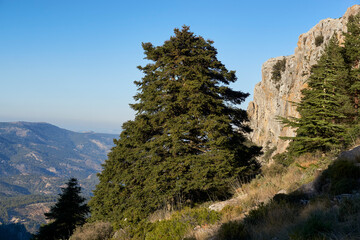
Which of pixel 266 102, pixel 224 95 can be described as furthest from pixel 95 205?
pixel 266 102

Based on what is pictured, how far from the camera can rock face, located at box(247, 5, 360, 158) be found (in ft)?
133

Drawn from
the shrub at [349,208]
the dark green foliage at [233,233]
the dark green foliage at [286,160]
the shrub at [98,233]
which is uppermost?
the shrub at [349,208]

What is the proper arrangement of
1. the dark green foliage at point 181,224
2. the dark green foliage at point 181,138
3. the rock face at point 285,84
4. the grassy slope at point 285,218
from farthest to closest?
the rock face at point 285,84, the dark green foliage at point 181,138, the dark green foliage at point 181,224, the grassy slope at point 285,218

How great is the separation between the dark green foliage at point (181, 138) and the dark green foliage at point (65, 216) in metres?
11.0

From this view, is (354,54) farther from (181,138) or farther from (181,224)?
(181,224)

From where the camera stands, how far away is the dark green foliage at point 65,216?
22.9 m

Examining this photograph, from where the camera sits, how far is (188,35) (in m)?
14.6

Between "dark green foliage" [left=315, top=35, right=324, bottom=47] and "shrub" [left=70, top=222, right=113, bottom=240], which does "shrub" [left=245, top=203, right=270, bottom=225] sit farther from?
"dark green foliage" [left=315, top=35, right=324, bottom=47]

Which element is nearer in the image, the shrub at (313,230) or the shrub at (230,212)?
the shrub at (313,230)

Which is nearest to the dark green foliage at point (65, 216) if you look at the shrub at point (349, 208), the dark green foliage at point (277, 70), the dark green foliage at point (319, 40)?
the shrub at point (349, 208)

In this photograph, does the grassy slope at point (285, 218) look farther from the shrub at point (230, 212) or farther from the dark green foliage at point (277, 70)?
the dark green foliage at point (277, 70)

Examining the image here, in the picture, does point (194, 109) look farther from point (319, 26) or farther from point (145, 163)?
point (319, 26)

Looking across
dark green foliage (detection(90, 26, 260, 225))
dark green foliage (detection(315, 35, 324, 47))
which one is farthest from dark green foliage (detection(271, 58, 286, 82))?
dark green foliage (detection(90, 26, 260, 225))

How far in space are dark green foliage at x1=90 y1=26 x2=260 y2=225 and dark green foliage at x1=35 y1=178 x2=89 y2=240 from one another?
36.0 ft
